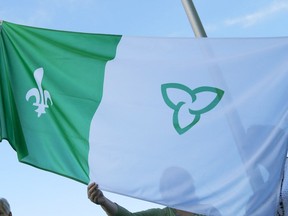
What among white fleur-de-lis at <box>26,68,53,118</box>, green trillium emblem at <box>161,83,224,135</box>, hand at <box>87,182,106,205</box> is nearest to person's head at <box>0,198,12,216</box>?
hand at <box>87,182,106,205</box>

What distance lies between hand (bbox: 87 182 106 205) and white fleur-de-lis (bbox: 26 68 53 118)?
3.69 feet

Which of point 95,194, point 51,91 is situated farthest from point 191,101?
point 51,91

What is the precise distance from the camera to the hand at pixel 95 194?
3170 mm

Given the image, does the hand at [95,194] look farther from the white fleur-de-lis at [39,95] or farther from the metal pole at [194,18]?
the metal pole at [194,18]

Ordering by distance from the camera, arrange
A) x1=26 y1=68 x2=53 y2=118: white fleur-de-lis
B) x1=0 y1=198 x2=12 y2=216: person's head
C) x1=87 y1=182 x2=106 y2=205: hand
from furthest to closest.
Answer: x1=26 y1=68 x2=53 y2=118: white fleur-de-lis → x1=0 y1=198 x2=12 y2=216: person's head → x1=87 y1=182 x2=106 y2=205: hand

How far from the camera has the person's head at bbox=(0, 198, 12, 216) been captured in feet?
11.2

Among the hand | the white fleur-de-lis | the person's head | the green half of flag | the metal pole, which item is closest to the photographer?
the hand

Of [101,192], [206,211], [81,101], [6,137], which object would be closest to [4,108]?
[6,137]

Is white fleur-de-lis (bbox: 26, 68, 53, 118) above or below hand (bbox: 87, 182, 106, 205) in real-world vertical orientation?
above

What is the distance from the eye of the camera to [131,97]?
12.6ft

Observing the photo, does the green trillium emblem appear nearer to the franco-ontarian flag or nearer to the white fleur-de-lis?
the franco-ontarian flag

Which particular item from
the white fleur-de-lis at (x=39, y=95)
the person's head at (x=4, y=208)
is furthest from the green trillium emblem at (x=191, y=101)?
the person's head at (x=4, y=208)

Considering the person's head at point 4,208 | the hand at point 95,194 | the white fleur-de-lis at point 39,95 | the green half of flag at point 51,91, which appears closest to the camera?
the hand at point 95,194

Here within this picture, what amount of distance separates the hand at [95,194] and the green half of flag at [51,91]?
454mm
